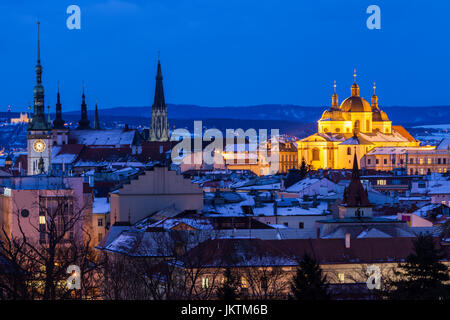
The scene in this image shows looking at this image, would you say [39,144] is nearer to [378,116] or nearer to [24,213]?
[378,116]

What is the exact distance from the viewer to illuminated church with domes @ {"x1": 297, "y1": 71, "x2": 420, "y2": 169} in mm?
161875

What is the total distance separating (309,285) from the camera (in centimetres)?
2903

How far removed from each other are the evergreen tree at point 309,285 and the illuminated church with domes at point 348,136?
416 feet

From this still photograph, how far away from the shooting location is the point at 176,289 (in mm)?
34438

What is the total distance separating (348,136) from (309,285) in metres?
142

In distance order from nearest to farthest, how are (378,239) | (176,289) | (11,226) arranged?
(176,289)
(378,239)
(11,226)

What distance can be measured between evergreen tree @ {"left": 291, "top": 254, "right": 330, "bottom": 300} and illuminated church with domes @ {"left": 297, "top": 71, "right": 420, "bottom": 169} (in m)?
127

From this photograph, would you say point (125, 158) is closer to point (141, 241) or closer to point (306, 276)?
point (141, 241)

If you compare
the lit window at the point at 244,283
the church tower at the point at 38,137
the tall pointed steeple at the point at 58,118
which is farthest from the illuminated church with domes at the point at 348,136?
the lit window at the point at 244,283

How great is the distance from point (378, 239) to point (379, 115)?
13828 cm

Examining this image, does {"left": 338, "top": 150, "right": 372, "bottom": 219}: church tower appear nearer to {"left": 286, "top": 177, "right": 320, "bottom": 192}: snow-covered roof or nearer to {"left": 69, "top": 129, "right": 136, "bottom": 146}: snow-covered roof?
{"left": 286, "top": 177, "right": 320, "bottom": 192}: snow-covered roof

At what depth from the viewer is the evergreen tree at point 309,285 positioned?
2706 cm
